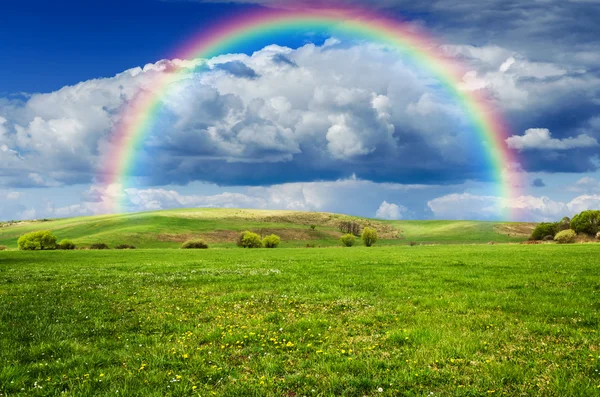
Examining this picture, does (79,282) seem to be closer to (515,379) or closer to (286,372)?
(286,372)

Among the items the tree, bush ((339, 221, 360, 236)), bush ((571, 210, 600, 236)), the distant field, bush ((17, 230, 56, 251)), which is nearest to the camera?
the distant field

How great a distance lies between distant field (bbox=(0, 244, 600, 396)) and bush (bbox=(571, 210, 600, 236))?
99997 millimetres

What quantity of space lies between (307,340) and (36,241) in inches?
3806

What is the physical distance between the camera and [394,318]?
14.0 m

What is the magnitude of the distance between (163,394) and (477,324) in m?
9.75

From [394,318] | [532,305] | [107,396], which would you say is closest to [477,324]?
[394,318]

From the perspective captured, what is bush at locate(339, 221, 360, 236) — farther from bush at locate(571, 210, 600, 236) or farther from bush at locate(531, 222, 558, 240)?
bush at locate(571, 210, 600, 236)

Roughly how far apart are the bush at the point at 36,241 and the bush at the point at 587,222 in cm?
12814

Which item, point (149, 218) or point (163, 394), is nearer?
point (163, 394)

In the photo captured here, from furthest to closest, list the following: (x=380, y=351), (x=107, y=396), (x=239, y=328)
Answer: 1. (x=239, y=328)
2. (x=380, y=351)
3. (x=107, y=396)

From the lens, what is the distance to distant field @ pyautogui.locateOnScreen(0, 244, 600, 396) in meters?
8.77

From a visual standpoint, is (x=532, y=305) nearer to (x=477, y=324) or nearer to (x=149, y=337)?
(x=477, y=324)

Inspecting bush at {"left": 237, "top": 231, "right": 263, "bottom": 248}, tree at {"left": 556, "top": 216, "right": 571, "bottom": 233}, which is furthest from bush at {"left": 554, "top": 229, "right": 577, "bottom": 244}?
bush at {"left": 237, "top": 231, "right": 263, "bottom": 248}

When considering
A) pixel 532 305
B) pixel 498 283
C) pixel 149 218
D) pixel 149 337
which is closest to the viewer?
pixel 149 337
